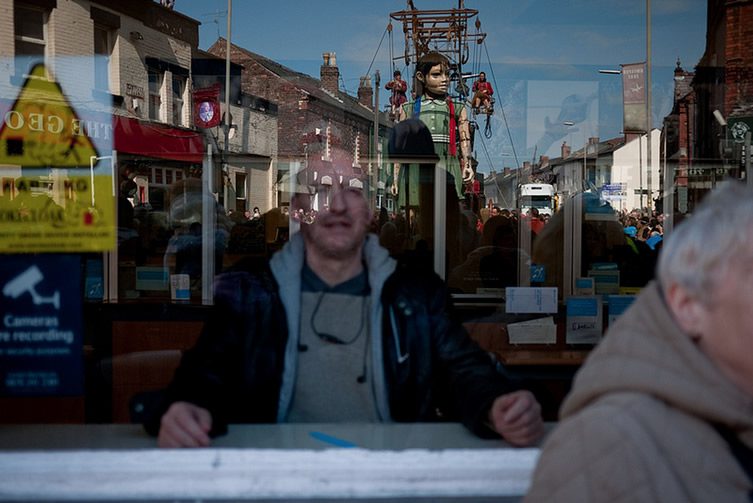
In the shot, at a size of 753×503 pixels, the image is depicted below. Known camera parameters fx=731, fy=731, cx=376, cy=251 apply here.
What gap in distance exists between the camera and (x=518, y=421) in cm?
174

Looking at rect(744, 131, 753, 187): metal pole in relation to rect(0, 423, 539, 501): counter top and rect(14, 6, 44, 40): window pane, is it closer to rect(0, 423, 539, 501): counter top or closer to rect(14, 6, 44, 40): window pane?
rect(0, 423, 539, 501): counter top

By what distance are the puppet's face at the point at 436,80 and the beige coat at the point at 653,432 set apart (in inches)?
121

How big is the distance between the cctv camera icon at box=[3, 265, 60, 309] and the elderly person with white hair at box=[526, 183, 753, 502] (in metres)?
1.93

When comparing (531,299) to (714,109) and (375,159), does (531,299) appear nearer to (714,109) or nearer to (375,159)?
(375,159)

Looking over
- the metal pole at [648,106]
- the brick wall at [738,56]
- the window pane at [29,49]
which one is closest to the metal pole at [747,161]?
the brick wall at [738,56]

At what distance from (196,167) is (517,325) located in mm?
2077

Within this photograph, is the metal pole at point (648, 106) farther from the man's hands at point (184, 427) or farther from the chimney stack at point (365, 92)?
the man's hands at point (184, 427)

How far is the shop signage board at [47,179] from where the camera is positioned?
2.54m

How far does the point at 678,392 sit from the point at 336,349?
1260 millimetres

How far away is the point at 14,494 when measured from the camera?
148 centimetres

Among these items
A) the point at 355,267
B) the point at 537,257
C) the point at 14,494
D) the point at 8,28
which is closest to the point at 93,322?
the point at 8,28

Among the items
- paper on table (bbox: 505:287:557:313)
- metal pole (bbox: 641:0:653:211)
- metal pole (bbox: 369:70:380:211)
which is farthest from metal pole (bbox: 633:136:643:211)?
metal pole (bbox: 369:70:380:211)

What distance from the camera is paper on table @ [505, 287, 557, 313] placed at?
441 centimetres

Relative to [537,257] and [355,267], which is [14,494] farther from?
[537,257]
